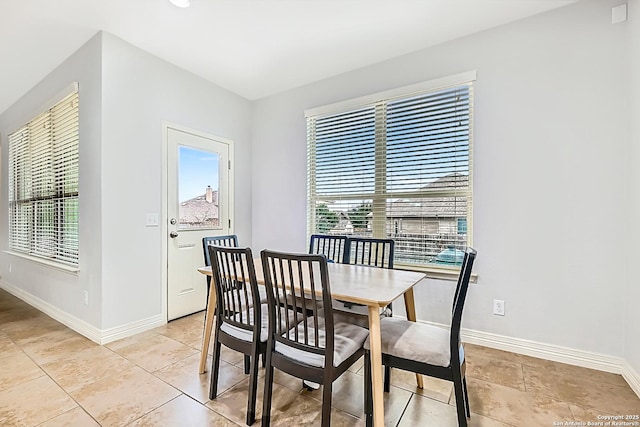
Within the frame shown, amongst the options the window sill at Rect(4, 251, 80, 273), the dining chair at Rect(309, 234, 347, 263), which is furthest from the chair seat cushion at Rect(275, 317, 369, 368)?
the window sill at Rect(4, 251, 80, 273)

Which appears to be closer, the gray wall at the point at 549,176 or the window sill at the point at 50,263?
the gray wall at the point at 549,176

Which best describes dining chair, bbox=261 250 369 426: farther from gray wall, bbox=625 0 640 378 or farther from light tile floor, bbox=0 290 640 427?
gray wall, bbox=625 0 640 378

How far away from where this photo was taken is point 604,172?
2.16 m

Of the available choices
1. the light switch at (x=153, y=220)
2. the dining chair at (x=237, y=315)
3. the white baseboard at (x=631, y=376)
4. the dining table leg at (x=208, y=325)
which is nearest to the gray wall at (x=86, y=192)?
the light switch at (x=153, y=220)

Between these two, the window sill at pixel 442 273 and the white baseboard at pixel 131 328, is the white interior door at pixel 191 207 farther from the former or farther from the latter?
the window sill at pixel 442 273

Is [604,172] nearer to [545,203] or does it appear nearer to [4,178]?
[545,203]

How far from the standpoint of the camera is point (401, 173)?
9.96 ft

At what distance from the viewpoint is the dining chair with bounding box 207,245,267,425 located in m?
1.61

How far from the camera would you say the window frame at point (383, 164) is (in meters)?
2.67

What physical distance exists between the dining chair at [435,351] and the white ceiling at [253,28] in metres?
2.03

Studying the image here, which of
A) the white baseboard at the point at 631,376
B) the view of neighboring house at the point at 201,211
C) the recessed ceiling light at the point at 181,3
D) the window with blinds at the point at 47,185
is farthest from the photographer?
the view of neighboring house at the point at 201,211

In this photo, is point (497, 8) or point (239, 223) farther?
point (239, 223)

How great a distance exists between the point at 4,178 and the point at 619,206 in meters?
7.34

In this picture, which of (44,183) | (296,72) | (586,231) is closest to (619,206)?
(586,231)
